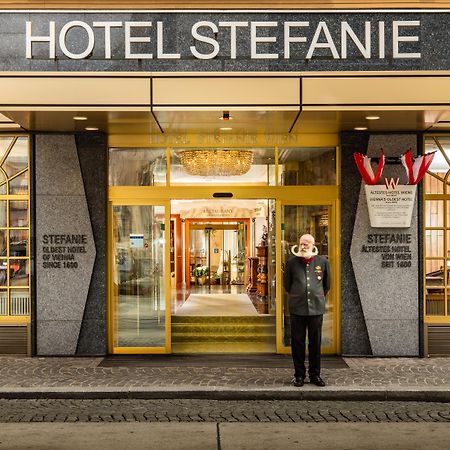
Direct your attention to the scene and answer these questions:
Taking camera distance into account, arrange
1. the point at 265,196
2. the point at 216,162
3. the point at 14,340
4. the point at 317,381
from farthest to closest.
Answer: the point at 216,162 → the point at 265,196 → the point at 14,340 → the point at 317,381

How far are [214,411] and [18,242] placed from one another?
4.71m

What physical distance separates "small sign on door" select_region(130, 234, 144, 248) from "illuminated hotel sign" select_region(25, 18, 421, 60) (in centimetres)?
279

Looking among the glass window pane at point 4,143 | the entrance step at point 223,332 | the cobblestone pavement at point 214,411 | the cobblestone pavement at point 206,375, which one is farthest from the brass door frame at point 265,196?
the cobblestone pavement at point 214,411

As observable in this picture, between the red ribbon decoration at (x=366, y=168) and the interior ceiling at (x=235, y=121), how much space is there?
46 centimetres

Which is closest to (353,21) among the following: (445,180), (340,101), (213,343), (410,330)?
(340,101)

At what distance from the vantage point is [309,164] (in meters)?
10.7

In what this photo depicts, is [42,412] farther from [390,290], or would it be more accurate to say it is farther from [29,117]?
[390,290]

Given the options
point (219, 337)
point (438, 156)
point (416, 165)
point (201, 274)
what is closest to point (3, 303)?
point (219, 337)

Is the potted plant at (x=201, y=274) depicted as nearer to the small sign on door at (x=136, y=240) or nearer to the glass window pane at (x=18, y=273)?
the small sign on door at (x=136, y=240)

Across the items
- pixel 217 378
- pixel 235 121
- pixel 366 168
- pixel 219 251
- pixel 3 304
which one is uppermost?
pixel 235 121

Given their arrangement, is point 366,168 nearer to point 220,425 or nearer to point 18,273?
point 220,425

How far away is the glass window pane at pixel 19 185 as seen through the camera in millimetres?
10648

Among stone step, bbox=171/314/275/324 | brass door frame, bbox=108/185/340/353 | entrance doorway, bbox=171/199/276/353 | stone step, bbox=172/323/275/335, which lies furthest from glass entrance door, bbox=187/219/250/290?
brass door frame, bbox=108/185/340/353

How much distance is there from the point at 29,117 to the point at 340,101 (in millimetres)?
4207
